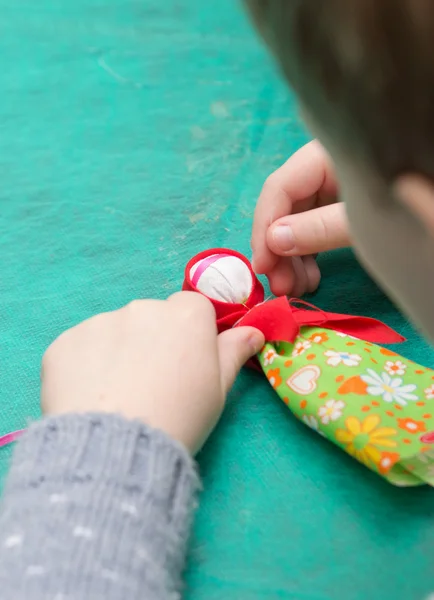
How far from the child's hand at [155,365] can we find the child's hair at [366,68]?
237 millimetres

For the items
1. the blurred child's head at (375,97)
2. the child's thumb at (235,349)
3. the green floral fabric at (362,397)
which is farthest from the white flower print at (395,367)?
the blurred child's head at (375,97)

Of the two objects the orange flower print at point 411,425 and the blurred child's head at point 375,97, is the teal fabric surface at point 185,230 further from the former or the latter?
the blurred child's head at point 375,97

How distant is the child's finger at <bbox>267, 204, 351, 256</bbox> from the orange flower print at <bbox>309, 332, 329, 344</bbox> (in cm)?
8

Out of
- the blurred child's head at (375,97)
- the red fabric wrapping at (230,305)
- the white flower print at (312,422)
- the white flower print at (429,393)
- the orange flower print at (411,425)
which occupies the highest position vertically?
the blurred child's head at (375,97)

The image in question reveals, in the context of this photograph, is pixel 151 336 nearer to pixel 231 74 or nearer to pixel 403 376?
pixel 403 376

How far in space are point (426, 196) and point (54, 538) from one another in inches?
10.4

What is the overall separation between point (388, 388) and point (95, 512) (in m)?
0.24

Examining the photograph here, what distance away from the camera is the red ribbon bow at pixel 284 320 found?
0.53 metres

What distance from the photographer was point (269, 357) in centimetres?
52

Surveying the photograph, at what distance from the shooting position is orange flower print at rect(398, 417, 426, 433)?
0.44 meters

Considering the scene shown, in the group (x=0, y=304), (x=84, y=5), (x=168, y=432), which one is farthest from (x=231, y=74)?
(x=168, y=432)

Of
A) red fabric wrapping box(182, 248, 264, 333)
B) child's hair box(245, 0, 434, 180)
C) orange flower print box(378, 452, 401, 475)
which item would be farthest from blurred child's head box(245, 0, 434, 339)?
red fabric wrapping box(182, 248, 264, 333)

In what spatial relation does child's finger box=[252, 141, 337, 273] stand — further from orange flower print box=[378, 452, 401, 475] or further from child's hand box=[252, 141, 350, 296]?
orange flower print box=[378, 452, 401, 475]

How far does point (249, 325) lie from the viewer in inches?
20.8
